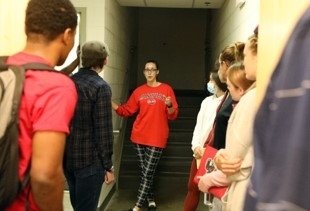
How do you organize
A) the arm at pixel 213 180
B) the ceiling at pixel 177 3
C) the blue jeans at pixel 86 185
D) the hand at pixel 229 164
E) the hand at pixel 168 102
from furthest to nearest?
the ceiling at pixel 177 3 → the hand at pixel 168 102 → the blue jeans at pixel 86 185 → the arm at pixel 213 180 → the hand at pixel 229 164

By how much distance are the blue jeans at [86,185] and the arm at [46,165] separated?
130 cm

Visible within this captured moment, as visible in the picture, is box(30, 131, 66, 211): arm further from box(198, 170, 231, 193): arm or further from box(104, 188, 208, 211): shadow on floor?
box(104, 188, 208, 211): shadow on floor

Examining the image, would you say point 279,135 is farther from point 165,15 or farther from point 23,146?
point 165,15

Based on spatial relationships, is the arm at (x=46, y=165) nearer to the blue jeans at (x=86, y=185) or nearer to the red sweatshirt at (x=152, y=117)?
the blue jeans at (x=86, y=185)

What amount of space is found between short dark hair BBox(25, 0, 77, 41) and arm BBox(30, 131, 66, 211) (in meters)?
0.38

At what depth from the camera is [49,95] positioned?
1.30 metres

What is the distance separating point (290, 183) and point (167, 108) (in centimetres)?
396

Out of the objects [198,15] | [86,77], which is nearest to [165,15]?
[198,15]

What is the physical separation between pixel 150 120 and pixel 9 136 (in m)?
3.26

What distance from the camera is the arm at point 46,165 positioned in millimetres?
1271

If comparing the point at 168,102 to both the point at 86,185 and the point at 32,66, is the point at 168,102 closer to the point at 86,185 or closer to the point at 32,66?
the point at 86,185

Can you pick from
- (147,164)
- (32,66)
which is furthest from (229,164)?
(147,164)

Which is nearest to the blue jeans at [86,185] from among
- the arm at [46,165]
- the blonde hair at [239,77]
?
the blonde hair at [239,77]

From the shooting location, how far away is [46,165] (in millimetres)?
1275
